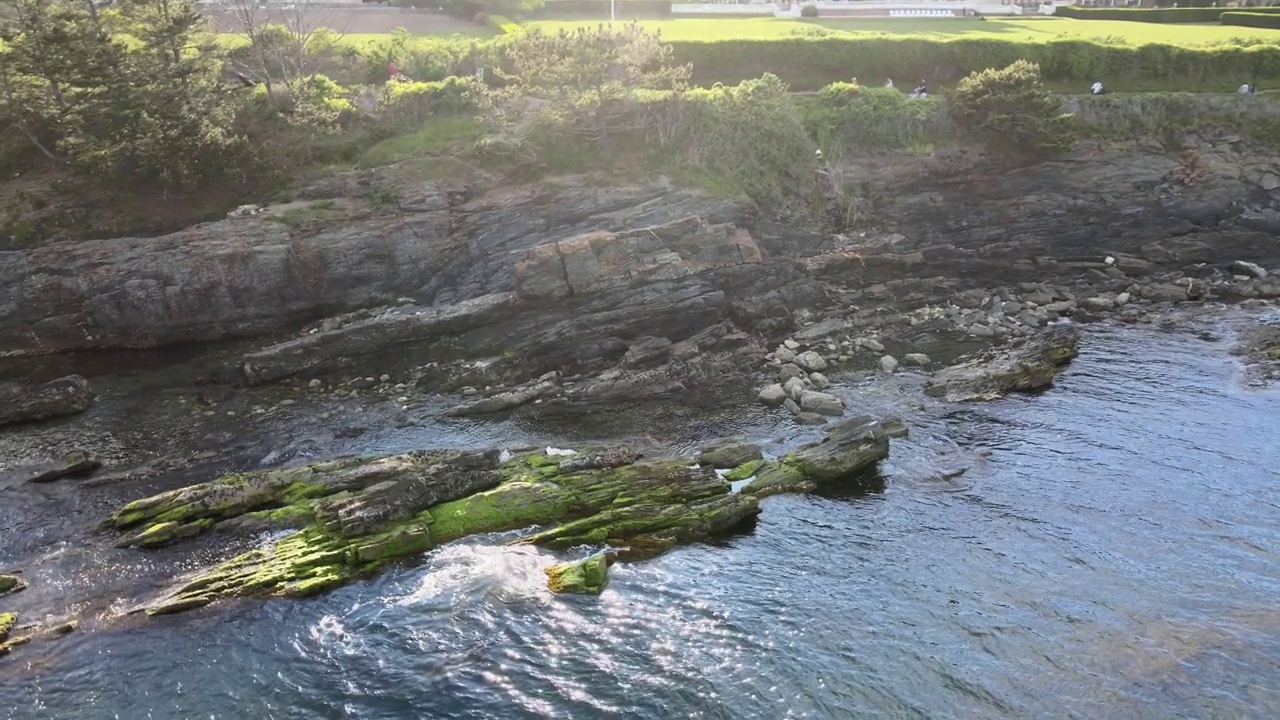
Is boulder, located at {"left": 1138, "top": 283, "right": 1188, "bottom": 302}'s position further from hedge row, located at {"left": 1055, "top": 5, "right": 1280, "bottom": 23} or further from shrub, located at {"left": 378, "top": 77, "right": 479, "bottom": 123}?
hedge row, located at {"left": 1055, "top": 5, "right": 1280, "bottom": 23}

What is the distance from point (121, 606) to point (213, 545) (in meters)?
2.97

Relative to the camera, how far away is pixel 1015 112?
1948 inches

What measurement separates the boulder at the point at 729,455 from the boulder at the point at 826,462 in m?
0.82

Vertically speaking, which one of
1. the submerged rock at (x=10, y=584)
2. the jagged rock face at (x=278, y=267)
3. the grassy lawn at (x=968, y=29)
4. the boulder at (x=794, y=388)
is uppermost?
the grassy lawn at (x=968, y=29)

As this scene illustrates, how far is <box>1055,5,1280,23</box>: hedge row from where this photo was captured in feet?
223

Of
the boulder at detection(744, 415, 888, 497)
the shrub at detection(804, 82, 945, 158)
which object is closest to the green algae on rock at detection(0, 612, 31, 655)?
the boulder at detection(744, 415, 888, 497)

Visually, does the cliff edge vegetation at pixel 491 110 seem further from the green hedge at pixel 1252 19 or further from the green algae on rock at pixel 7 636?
the green algae on rock at pixel 7 636

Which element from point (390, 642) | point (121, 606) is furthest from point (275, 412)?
point (390, 642)

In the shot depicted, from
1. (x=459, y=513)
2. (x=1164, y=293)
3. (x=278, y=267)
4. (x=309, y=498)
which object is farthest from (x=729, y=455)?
(x=1164, y=293)

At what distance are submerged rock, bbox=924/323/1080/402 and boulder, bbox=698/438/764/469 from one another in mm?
9216

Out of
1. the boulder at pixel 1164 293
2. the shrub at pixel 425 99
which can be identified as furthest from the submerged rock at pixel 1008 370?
the shrub at pixel 425 99

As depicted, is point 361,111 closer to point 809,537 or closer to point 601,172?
point 601,172

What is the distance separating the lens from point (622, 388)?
33.8 meters

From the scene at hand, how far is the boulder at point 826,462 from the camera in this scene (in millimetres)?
26562
